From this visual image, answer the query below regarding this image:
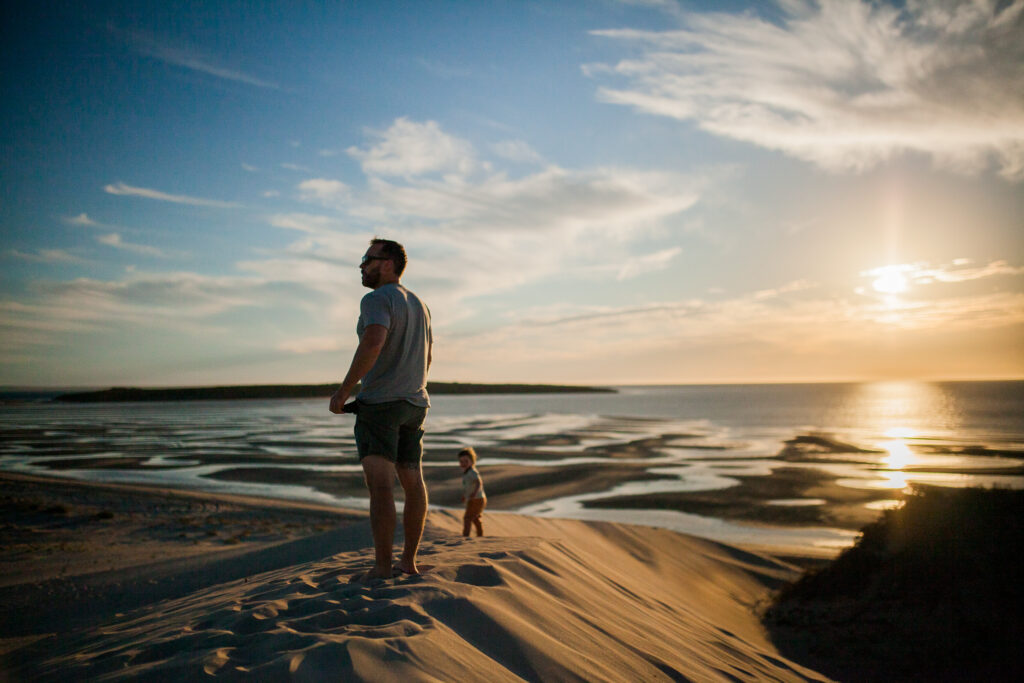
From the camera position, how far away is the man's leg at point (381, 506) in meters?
3.49

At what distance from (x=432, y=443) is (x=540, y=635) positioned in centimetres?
2763

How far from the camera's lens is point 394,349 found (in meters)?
3.52

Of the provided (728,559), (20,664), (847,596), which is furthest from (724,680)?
(728,559)

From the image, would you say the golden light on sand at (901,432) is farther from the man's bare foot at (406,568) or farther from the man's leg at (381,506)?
the man's leg at (381,506)

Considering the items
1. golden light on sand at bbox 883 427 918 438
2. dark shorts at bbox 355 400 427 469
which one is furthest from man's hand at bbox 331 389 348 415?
golden light on sand at bbox 883 427 918 438

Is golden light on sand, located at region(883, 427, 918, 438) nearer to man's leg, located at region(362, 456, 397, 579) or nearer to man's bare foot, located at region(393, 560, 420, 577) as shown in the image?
man's bare foot, located at region(393, 560, 420, 577)

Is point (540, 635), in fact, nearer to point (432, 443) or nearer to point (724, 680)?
point (724, 680)

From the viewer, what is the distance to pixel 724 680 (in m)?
3.30

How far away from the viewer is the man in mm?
3416

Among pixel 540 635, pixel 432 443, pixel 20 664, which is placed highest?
pixel 540 635

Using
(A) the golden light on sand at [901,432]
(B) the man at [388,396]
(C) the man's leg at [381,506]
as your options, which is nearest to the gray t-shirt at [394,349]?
(B) the man at [388,396]

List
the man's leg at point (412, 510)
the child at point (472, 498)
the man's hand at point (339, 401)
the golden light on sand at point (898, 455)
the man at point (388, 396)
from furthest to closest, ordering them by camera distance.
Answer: the golden light on sand at point (898, 455) < the child at point (472, 498) < the man's leg at point (412, 510) < the man at point (388, 396) < the man's hand at point (339, 401)

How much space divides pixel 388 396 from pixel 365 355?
0.32 meters

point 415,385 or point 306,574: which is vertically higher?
point 415,385
